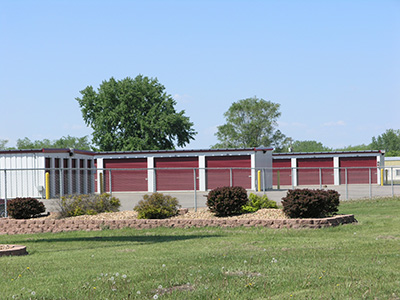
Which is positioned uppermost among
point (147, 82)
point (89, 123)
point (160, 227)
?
point (147, 82)

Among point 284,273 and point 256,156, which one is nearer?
point 284,273

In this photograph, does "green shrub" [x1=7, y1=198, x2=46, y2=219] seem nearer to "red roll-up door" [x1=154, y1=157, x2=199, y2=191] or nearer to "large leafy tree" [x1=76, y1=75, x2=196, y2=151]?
"red roll-up door" [x1=154, y1=157, x2=199, y2=191]

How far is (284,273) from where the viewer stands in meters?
8.91

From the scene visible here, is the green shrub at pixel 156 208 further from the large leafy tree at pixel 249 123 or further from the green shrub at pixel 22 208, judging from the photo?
the large leafy tree at pixel 249 123

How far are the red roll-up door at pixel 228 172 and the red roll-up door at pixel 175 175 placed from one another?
3.53 ft

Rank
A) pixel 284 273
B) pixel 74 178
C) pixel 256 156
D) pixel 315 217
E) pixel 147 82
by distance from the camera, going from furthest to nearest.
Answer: pixel 147 82 → pixel 256 156 → pixel 74 178 → pixel 315 217 → pixel 284 273

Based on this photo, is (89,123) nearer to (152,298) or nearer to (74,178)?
(74,178)

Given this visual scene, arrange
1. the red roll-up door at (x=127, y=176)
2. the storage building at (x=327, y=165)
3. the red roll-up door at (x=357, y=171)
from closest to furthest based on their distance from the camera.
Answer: the red roll-up door at (x=127, y=176) < the red roll-up door at (x=357, y=171) < the storage building at (x=327, y=165)

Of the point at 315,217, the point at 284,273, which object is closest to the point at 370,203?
the point at 315,217

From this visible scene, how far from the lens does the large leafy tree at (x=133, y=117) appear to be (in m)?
64.8

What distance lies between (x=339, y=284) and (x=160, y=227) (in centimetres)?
1043

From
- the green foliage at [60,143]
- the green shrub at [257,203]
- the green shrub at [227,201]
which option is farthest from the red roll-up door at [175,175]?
the green foliage at [60,143]

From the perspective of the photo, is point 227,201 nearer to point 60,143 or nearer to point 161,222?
point 161,222

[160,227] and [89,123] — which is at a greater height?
[89,123]
